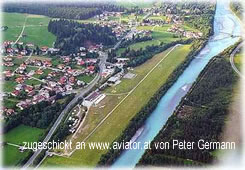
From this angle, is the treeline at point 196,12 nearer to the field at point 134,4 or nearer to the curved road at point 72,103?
the field at point 134,4

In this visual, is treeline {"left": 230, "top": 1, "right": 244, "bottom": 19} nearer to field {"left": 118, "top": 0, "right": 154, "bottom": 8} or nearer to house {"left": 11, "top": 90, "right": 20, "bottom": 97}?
field {"left": 118, "top": 0, "right": 154, "bottom": 8}

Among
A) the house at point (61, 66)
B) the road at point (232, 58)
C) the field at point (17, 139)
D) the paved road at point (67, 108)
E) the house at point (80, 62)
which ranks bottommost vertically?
the field at point (17, 139)

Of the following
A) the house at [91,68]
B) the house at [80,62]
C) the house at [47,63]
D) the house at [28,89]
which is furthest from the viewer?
the house at [80,62]

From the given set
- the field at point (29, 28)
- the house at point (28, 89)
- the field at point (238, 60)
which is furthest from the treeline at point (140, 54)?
the house at point (28, 89)

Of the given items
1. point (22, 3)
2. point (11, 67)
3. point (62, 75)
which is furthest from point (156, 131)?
point (22, 3)

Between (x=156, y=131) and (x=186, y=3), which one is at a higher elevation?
(x=186, y=3)

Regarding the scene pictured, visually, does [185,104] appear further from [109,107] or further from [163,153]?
[163,153]
